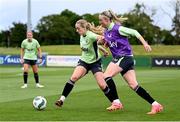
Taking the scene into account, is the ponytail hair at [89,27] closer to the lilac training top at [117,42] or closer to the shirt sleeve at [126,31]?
the lilac training top at [117,42]

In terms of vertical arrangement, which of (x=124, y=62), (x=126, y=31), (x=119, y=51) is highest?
(x=126, y=31)

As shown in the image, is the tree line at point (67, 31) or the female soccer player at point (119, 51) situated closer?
the female soccer player at point (119, 51)

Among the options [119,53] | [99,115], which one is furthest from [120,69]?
[99,115]

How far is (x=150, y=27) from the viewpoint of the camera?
113 m

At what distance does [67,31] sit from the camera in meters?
117

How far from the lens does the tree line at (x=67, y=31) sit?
112875 mm

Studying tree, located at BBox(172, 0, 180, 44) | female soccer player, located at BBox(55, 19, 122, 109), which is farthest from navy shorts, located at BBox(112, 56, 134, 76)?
tree, located at BBox(172, 0, 180, 44)

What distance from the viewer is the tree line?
370 feet

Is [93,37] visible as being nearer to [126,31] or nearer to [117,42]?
[117,42]

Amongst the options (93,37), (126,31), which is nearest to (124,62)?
(126,31)

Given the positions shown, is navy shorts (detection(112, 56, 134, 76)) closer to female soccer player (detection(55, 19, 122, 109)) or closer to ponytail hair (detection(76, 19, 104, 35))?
female soccer player (detection(55, 19, 122, 109))

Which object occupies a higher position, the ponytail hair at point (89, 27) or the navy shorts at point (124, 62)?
the ponytail hair at point (89, 27)

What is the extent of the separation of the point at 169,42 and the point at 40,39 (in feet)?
93.3

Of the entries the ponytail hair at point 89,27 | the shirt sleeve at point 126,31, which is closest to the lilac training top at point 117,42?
the shirt sleeve at point 126,31
